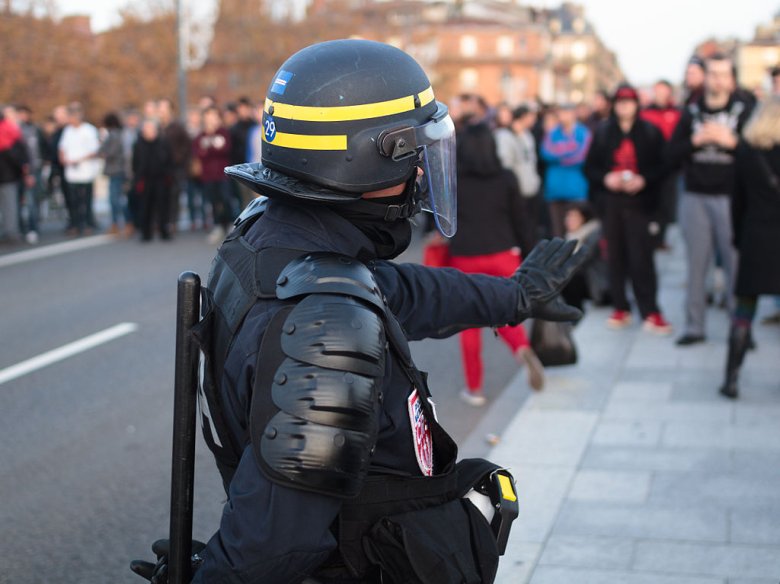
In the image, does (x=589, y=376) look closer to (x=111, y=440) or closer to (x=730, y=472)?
(x=730, y=472)

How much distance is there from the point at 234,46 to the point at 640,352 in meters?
47.1

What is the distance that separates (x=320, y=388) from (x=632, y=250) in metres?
7.14

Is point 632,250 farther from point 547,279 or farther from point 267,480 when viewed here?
point 267,480

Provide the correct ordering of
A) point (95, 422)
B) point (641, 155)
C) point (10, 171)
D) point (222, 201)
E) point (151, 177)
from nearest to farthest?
point (95, 422) → point (641, 155) → point (10, 171) → point (151, 177) → point (222, 201)

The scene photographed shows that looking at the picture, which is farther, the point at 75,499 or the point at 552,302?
the point at 75,499

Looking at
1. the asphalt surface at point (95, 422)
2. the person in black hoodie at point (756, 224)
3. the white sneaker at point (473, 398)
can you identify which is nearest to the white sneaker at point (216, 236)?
the asphalt surface at point (95, 422)

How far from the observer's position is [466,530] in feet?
6.39

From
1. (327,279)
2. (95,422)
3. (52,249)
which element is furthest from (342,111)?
(52,249)

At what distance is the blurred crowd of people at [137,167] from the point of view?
575 inches

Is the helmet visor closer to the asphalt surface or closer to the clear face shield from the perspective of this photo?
the clear face shield

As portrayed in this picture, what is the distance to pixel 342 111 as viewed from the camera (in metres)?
1.97

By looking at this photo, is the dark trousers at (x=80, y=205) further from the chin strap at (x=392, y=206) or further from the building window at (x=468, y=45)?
the building window at (x=468, y=45)

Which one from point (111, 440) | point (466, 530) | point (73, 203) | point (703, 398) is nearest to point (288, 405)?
point (466, 530)

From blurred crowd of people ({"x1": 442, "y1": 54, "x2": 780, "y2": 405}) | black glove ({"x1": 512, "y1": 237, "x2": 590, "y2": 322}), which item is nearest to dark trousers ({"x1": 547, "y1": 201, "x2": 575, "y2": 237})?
blurred crowd of people ({"x1": 442, "y1": 54, "x2": 780, "y2": 405})
